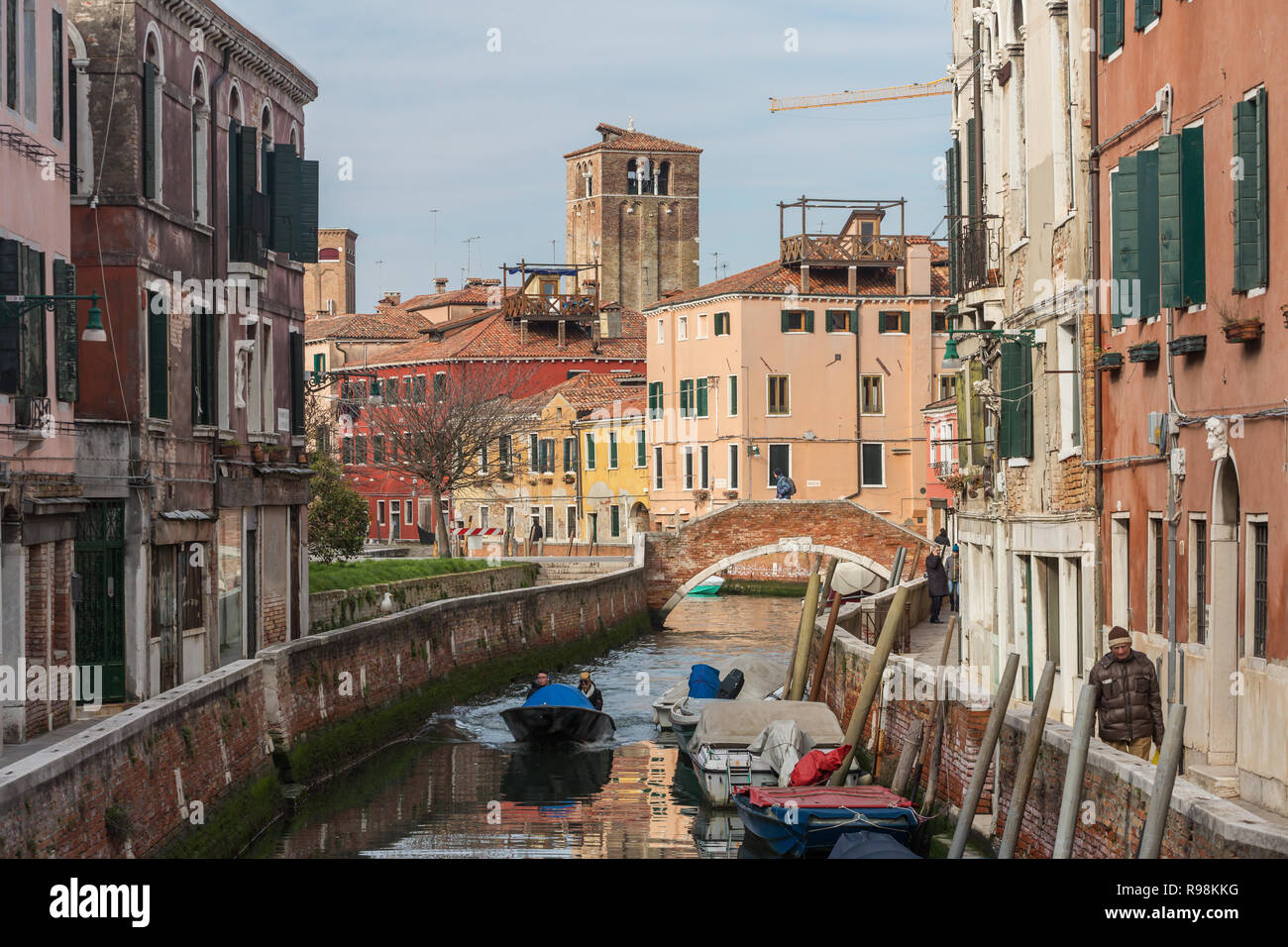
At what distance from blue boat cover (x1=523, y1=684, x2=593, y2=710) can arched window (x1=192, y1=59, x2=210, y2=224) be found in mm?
8499

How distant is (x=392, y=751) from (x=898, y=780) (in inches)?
369

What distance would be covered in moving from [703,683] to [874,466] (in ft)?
91.8

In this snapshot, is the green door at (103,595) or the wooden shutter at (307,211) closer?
the green door at (103,595)

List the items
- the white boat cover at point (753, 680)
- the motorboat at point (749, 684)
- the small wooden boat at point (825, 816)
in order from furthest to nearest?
the white boat cover at point (753, 680)
the motorboat at point (749, 684)
the small wooden boat at point (825, 816)

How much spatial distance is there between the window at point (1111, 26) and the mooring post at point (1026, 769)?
617 cm

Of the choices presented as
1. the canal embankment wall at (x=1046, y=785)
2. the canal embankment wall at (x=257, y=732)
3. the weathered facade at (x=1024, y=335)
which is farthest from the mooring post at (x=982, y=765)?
the canal embankment wall at (x=257, y=732)

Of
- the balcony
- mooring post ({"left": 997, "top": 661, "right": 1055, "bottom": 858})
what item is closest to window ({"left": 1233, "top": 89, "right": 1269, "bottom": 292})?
mooring post ({"left": 997, "top": 661, "right": 1055, "bottom": 858})

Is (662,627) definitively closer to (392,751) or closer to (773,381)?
(773,381)

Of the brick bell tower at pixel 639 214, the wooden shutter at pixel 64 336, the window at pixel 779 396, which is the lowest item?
the wooden shutter at pixel 64 336

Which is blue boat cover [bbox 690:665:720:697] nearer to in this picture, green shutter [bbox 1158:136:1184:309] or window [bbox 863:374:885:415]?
green shutter [bbox 1158:136:1184:309]

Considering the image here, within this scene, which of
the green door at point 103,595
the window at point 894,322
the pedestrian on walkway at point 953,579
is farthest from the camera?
the window at point 894,322

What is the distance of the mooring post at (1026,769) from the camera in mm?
13555

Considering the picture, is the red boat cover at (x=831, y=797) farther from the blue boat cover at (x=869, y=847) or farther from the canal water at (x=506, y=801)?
the canal water at (x=506, y=801)

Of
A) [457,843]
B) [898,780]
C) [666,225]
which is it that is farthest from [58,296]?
[666,225]
